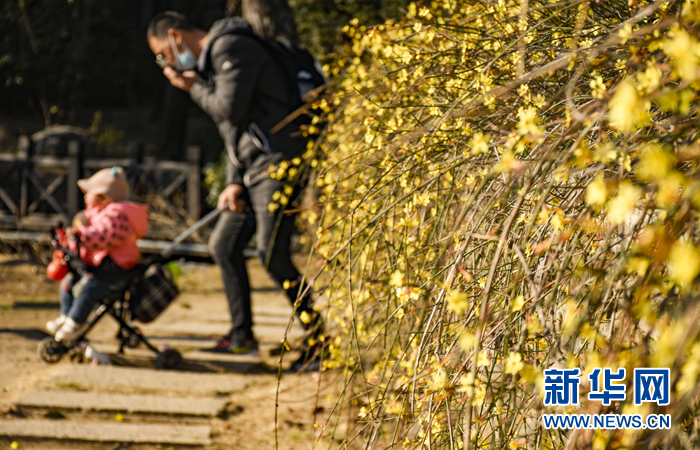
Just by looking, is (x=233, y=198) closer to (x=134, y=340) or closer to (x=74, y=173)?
(x=134, y=340)

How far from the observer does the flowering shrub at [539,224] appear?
0.94 meters

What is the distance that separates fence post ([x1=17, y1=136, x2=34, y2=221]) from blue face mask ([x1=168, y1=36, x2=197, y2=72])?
490cm

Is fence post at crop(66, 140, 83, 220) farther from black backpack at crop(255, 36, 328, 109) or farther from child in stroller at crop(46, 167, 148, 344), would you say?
black backpack at crop(255, 36, 328, 109)

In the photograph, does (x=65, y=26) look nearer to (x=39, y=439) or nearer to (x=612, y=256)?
(x=39, y=439)

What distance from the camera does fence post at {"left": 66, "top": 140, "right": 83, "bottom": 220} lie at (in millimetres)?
7922

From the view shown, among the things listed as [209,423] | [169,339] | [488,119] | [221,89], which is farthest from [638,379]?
[169,339]

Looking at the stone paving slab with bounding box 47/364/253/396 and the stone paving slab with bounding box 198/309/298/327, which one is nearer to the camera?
the stone paving slab with bounding box 47/364/253/396

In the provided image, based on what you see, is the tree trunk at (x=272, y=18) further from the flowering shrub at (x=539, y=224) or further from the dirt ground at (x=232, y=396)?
the flowering shrub at (x=539, y=224)

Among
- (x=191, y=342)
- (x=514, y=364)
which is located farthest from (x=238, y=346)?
(x=514, y=364)

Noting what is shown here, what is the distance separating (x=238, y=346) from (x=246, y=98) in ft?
4.92

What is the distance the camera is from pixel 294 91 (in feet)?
12.5

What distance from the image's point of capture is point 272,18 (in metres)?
6.09
